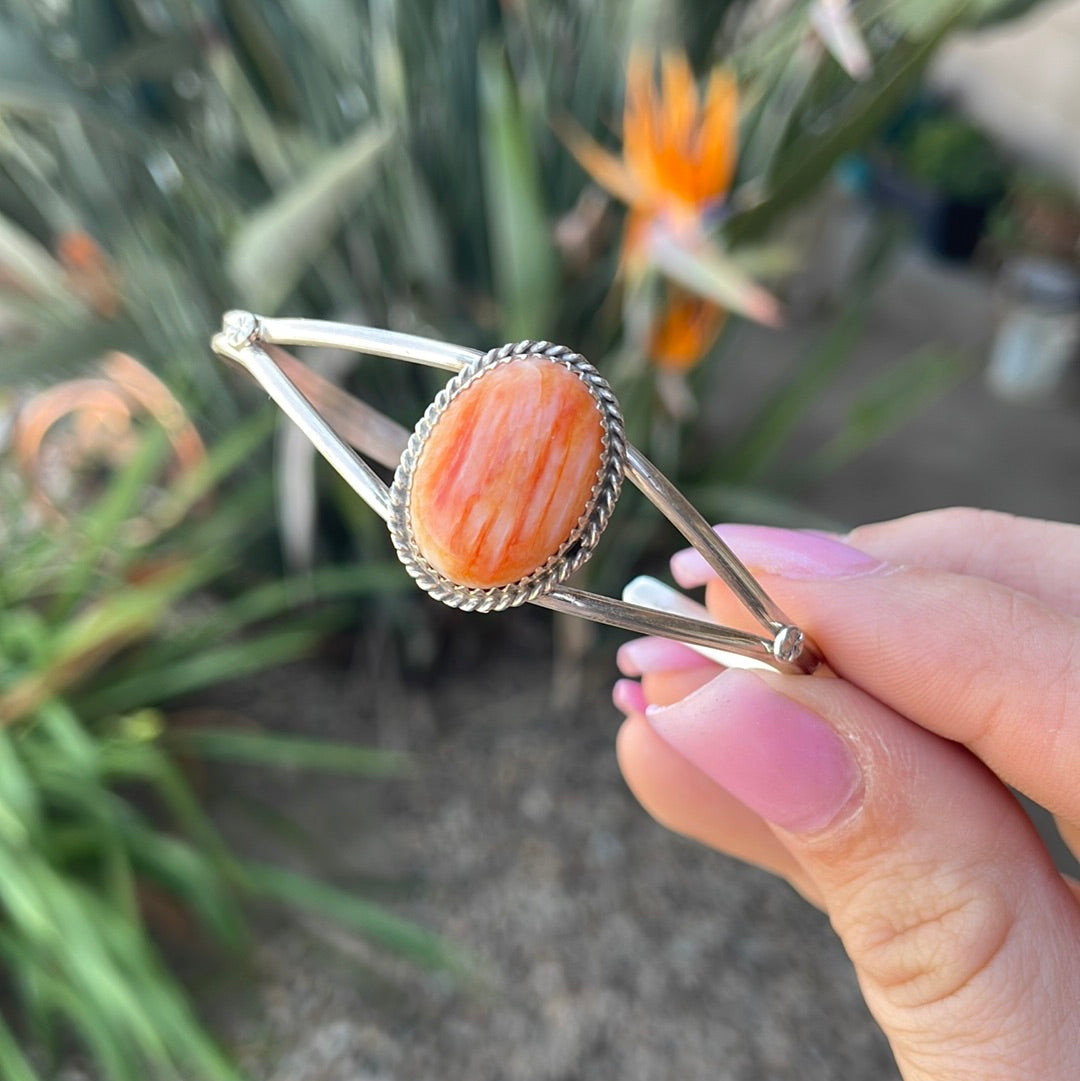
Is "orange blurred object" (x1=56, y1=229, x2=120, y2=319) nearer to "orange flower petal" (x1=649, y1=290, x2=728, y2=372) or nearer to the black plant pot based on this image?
"orange flower petal" (x1=649, y1=290, x2=728, y2=372)

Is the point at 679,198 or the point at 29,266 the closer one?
the point at 679,198

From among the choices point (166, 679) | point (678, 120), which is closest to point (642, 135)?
point (678, 120)

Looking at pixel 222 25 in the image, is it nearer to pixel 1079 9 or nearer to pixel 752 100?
pixel 752 100

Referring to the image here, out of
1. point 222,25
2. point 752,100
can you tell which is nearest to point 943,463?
point 752,100

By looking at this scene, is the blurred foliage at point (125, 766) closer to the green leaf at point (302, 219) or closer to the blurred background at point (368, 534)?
the blurred background at point (368, 534)

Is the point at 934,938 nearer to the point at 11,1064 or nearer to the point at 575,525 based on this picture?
the point at 575,525

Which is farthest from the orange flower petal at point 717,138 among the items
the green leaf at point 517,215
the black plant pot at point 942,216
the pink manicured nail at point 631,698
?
the black plant pot at point 942,216
